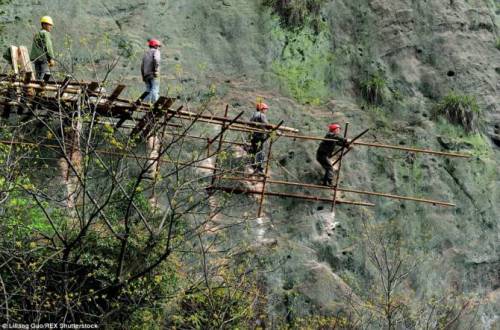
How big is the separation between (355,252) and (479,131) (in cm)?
568

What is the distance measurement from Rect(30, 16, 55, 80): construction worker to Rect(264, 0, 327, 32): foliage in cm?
743

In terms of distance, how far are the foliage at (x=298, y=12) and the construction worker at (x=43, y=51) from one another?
7430 millimetres

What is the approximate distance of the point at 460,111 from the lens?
20375 mm

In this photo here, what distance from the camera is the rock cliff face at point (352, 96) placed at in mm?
16984

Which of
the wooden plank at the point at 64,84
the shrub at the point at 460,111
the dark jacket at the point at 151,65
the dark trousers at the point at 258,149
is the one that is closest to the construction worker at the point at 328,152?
the dark trousers at the point at 258,149

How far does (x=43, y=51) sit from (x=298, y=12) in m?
8.07

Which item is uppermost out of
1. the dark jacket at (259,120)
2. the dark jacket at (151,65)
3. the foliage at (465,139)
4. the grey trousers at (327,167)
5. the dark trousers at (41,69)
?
the dark jacket at (151,65)

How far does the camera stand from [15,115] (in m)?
17.5

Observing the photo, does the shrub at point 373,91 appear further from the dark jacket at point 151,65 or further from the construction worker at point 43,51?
the construction worker at point 43,51

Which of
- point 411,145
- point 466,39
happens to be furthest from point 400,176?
point 466,39

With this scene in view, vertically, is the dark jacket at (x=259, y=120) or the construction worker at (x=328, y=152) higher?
the dark jacket at (x=259, y=120)

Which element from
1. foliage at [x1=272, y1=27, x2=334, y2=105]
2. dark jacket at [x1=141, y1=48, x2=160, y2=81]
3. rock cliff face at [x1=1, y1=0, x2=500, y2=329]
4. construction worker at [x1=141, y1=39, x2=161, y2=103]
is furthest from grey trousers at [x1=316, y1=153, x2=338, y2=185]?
dark jacket at [x1=141, y1=48, x2=160, y2=81]

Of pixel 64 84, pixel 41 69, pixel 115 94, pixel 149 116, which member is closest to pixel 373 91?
pixel 149 116

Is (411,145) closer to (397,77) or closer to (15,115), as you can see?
(397,77)
